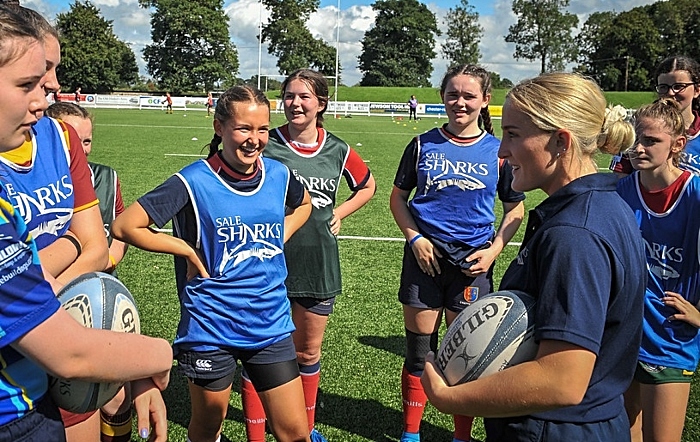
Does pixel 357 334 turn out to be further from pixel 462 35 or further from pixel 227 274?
pixel 462 35

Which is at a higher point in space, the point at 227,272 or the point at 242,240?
the point at 242,240

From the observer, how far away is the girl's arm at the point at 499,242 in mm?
4293

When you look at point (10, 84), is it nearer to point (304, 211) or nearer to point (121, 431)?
point (304, 211)

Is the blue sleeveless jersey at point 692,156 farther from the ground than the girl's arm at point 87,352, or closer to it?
farther from the ground

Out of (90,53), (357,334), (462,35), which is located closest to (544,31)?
(462,35)

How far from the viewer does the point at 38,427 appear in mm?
1815

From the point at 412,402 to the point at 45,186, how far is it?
109 inches

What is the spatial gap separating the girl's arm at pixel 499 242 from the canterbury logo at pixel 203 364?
1.84 meters

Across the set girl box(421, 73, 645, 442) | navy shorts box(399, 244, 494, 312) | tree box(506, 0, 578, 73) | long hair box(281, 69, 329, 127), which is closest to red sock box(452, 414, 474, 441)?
navy shorts box(399, 244, 494, 312)

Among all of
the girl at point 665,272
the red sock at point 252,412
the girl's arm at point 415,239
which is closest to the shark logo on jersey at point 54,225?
the red sock at point 252,412

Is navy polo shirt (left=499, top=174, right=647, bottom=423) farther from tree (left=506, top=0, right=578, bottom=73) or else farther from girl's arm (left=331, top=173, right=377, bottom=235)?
tree (left=506, top=0, right=578, bottom=73)

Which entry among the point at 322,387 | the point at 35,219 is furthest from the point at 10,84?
the point at 322,387

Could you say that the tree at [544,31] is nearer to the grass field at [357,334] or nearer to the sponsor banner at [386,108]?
the sponsor banner at [386,108]

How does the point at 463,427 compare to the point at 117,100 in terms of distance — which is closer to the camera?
the point at 463,427
